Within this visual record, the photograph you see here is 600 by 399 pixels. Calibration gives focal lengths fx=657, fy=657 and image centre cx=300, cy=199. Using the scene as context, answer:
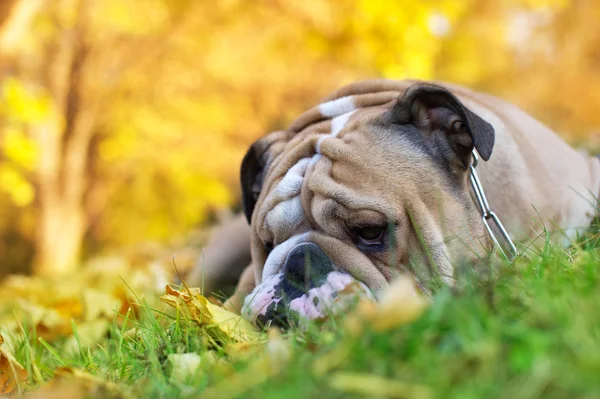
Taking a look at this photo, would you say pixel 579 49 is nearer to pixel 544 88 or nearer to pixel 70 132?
pixel 544 88

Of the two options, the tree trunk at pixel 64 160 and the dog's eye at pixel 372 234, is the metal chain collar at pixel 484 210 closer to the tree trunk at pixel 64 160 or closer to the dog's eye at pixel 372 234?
the dog's eye at pixel 372 234

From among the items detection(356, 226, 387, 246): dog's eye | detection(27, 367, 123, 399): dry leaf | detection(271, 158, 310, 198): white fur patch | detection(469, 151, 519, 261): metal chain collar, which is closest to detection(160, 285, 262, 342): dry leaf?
detection(27, 367, 123, 399): dry leaf

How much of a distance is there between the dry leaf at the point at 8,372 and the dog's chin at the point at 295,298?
76 cm

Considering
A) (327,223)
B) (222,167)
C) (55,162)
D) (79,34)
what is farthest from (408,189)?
(222,167)

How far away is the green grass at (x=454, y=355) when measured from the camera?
3.86ft

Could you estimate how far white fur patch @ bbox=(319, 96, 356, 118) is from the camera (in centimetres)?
321

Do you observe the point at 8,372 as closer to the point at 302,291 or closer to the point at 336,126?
the point at 302,291

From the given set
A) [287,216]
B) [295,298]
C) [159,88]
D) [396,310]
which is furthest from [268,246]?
[159,88]

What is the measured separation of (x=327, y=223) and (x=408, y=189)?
35 centimetres

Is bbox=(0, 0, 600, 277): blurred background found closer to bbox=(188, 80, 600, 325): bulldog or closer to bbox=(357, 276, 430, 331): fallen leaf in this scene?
bbox=(188, 80, 600, 325): bulldog

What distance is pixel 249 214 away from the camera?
339 centimetres

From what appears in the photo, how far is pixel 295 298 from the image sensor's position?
222 centimetres

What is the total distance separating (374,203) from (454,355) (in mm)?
1249

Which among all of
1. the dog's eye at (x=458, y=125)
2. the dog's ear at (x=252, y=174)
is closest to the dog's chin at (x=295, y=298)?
the dog's eye at (x=458, y=125)
